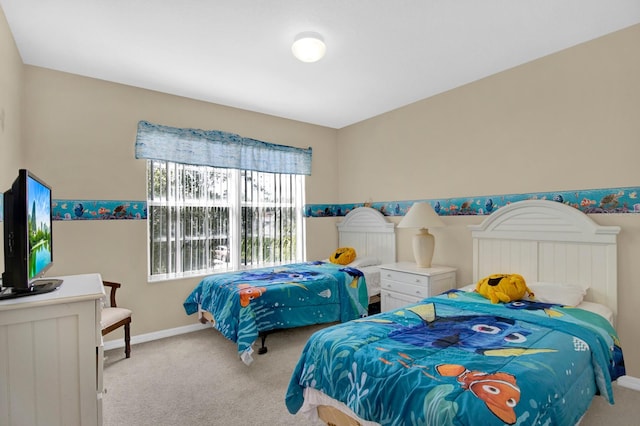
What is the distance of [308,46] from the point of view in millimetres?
2523

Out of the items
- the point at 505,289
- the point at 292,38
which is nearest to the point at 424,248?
the point at 505,289

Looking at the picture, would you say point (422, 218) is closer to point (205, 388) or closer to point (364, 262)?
point (364, 262)

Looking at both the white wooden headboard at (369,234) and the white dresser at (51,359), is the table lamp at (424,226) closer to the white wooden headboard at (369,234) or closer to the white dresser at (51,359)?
the white wooden headboard at (369,234)

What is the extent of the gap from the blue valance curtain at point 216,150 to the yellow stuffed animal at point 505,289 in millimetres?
2918

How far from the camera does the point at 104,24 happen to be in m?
2.37

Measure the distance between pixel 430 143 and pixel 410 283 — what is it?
5.42ft

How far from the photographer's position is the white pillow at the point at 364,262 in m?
4.14

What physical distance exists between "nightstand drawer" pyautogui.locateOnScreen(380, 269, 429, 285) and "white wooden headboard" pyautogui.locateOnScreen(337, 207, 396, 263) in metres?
0.60

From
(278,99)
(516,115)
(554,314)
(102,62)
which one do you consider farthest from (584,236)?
(102,62)

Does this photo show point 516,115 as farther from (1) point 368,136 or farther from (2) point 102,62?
(2) point 102,62

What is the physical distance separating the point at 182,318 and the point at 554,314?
11.5 feet

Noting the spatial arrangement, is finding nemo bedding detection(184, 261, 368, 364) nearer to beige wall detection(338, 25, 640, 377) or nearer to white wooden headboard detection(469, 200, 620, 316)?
beige wall detection(338, 25, 640, 377)

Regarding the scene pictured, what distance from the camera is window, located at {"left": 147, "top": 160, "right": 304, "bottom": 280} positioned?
3645 mm

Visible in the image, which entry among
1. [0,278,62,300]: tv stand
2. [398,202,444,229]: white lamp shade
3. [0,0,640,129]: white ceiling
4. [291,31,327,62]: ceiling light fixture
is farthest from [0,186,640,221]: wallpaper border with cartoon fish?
[291,31,327,62]: ceiling light fixture
